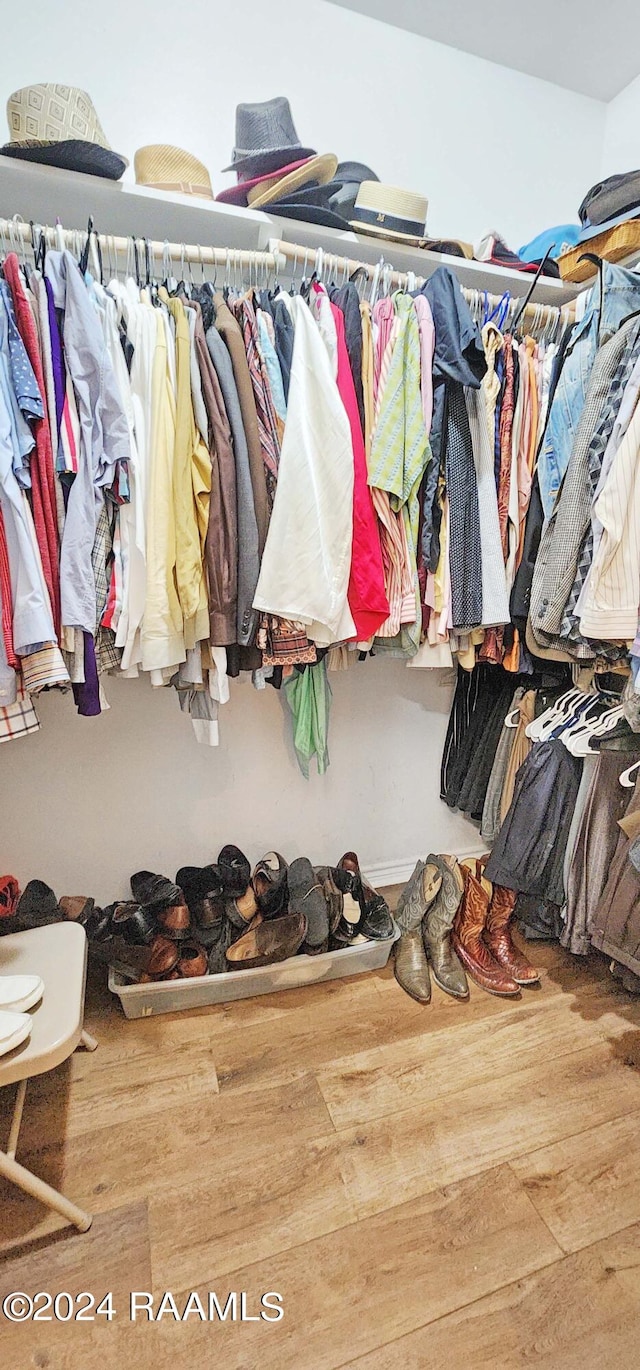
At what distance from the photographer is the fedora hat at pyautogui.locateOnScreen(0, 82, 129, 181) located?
110 cm

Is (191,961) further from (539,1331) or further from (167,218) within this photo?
(167,218)

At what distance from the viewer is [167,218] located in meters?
1.28

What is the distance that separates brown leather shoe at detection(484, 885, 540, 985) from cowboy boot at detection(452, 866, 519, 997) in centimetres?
2

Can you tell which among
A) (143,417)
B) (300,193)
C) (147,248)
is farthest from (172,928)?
(300,193)

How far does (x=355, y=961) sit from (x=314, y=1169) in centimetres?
57

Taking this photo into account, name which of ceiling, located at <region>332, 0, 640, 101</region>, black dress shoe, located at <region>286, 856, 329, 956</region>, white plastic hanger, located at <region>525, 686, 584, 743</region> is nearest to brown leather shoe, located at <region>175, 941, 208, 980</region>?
black dress shoe, located at <region>286, 856, 329, 956</region>

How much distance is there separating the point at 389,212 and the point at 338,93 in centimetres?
57

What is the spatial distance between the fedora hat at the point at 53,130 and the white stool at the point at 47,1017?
1.57 metres

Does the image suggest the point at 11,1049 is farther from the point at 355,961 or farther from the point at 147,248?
the point at 147,248

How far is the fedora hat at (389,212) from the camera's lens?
138 cm

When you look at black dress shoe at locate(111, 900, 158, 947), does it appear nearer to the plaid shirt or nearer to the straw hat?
→ the plaid shirt

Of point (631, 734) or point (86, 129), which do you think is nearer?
point (86, 129)

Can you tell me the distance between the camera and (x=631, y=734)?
1.62 meters

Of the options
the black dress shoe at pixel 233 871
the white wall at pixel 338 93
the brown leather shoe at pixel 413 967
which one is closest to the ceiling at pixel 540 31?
the white wall at pixel 338 93
